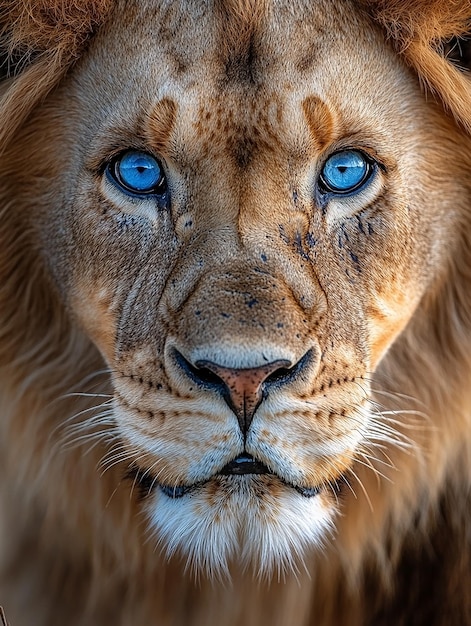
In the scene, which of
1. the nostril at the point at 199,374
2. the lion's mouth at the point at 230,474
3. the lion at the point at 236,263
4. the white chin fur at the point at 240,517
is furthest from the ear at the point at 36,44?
the white chin fur at the point at 240,517

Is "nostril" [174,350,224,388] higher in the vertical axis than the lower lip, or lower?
higher

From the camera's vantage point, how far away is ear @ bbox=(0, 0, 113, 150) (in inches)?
91.7

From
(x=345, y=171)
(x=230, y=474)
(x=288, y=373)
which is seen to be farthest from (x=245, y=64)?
(x=230, y=474)

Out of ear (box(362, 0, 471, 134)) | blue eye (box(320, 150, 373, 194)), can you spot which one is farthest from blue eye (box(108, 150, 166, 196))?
ear (box(362, 0, 471, 134))

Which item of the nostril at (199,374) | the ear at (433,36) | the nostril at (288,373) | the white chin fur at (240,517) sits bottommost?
the white chin fur at (240,517)

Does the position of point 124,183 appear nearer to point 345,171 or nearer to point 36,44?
point 36,44

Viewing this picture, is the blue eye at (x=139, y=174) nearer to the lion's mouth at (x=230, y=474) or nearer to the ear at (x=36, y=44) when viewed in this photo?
the ear at (x=36, y=44)

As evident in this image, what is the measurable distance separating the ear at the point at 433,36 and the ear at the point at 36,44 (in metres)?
0.70

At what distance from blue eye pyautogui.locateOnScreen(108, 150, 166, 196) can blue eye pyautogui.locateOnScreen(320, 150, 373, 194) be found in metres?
0.40

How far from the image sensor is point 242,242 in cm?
220

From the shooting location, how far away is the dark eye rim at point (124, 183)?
233 cm

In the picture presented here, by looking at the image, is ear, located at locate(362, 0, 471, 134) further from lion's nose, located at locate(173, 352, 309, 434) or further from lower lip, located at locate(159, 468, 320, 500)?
lower lip, located at locate(159, 468, 320, 500)

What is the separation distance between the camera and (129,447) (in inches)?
90.0

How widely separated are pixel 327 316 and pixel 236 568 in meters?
1.03
